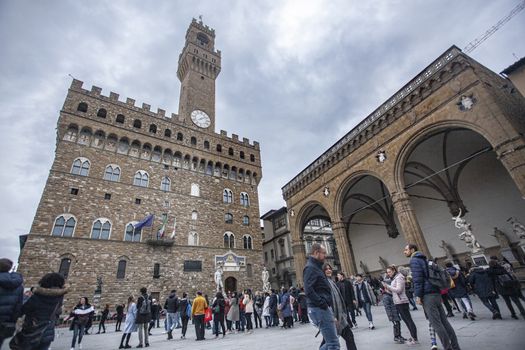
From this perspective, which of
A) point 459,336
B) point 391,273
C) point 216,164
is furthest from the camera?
point 216,164

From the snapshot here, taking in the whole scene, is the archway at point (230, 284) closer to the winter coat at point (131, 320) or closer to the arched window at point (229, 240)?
the arched window at point (229, 240)

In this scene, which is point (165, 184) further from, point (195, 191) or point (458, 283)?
point (458, 283)

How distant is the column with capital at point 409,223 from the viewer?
11.5 m

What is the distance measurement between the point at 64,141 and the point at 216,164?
13.0m

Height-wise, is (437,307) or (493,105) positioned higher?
(493,105)

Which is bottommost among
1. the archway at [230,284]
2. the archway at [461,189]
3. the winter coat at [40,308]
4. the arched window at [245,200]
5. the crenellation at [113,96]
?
the winter coat at [40,308]

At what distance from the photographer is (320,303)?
289 cm

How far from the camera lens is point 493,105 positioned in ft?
32.4

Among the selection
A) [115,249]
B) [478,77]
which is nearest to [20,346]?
[478,77]

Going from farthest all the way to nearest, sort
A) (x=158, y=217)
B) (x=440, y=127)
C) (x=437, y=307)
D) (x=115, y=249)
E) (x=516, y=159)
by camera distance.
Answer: (x=158, y=217), (x=115, y=249), (x=440, y=127), (x=516, y=159), (x=437, y=307)

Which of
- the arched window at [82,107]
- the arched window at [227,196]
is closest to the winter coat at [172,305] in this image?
the arched window at [227,196]

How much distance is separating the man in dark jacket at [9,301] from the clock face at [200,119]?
1004 inches

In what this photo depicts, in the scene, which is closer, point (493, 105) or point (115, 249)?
point (493, 105)

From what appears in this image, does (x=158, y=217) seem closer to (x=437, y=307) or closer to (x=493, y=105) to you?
(x=437, y=307)
